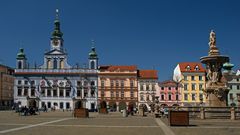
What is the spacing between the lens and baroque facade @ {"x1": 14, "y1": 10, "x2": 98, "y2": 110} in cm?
8494

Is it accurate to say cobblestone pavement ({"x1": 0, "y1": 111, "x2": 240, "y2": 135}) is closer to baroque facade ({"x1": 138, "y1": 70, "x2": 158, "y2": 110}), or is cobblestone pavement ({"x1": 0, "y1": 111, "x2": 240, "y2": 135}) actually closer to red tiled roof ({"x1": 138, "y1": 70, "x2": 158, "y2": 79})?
baroque facade ({"x1": 138, "y1": 70, "x2": 158, "y2": 110})

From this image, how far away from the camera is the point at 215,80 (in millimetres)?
29594

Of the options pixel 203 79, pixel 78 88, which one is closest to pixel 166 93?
pixel 203 79

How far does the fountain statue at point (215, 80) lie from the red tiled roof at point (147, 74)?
53.8 metres

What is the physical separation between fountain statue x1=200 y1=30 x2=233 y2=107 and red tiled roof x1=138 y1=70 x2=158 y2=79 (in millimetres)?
53838

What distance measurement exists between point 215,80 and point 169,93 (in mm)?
52394

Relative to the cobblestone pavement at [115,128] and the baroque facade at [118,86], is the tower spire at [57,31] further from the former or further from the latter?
the cobblestone pavement at [115,128]

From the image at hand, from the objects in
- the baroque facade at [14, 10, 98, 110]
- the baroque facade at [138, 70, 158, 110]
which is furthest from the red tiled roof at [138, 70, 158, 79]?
the baroque facade at [14, 10, 98, 110]

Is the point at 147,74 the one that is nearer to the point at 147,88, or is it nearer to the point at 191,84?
the point at 147,88

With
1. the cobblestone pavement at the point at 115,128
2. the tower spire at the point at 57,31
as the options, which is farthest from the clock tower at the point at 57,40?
the cobblestone pavement at the point at 115,128

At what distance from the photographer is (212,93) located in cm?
2939

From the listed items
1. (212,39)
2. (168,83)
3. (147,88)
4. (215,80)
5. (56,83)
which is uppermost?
(212,39)

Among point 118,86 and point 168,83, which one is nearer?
point 168,83

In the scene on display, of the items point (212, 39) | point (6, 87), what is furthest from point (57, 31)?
point (212, 39)
